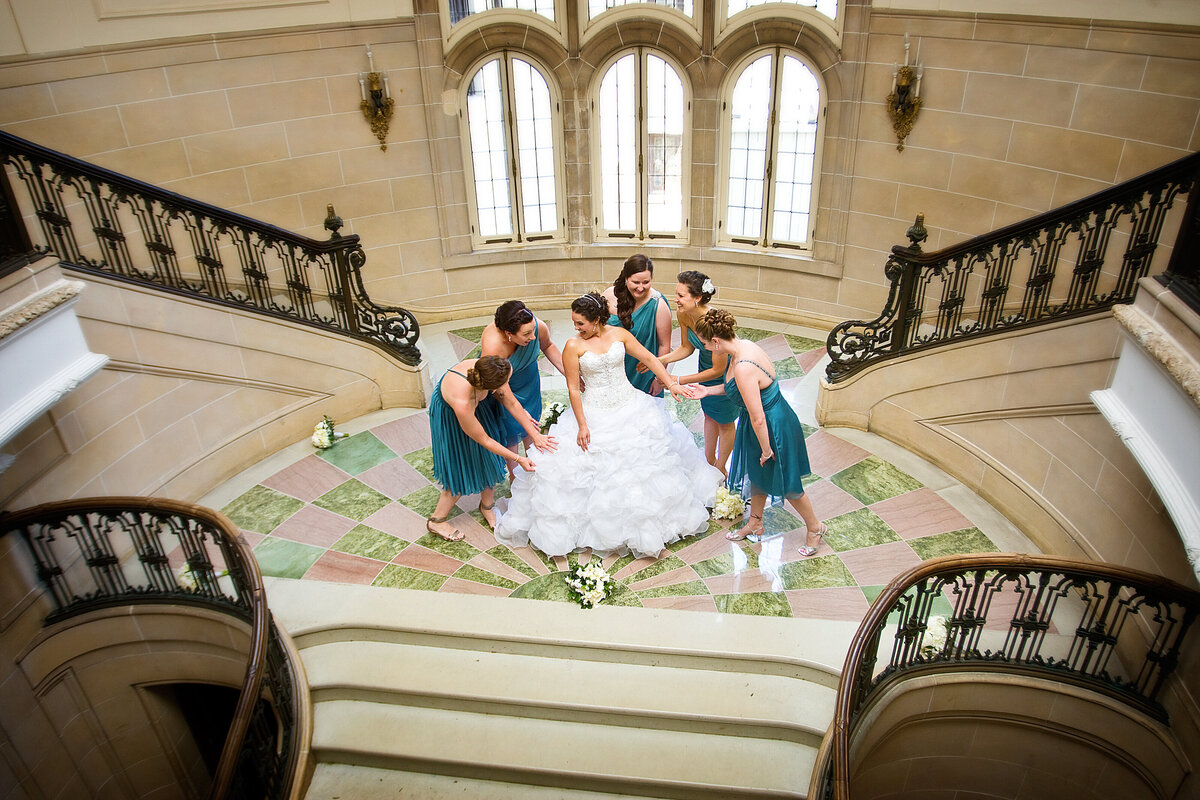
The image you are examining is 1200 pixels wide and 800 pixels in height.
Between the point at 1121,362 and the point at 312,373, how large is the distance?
6.18m

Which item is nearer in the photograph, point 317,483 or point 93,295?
point 93,295

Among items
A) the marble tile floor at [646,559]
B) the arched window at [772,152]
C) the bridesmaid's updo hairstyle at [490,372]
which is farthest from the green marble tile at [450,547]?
the arched window at [772,152]

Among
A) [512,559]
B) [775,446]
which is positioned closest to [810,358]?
[775,446]

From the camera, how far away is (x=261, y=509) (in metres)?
6.52

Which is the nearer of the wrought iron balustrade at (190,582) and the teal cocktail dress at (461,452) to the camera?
the wrought iron balustrade at (190,582)

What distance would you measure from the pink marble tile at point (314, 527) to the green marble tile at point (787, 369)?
14.3 feet

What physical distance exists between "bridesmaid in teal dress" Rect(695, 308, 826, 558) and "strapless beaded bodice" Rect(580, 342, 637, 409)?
2.04 ft

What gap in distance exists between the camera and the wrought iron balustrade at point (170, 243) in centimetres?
565

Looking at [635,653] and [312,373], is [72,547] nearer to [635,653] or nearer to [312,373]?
[312,373]

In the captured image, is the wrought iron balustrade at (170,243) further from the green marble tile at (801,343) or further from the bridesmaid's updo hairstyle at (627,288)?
the green marble tile at (801,343)

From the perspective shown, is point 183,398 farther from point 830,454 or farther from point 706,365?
point 830,454

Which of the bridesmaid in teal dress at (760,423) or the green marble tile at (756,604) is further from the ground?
the bridesmaid in teal dress at (760,423)

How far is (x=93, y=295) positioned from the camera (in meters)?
5.83

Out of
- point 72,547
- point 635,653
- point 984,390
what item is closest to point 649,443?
point 635,653
